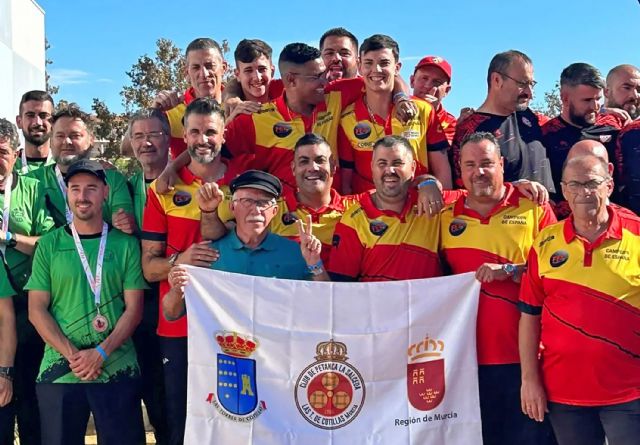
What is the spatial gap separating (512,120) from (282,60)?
81.8 inches

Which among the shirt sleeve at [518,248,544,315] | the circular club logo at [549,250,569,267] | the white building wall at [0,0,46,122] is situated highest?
the white building wall at [0,0,46,122]

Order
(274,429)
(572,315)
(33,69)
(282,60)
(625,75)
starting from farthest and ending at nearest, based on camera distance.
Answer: (33,69) → (625,75) → (282,60) → (274,429) → (572,315)

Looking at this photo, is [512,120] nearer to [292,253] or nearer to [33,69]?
[292,253]

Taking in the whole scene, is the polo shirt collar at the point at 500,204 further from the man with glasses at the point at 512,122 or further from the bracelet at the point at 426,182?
the man with glasses at the point at 512,122

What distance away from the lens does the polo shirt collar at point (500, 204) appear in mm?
5152

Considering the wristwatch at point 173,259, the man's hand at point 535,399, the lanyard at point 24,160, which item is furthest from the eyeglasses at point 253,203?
the lanyard at point 24,160

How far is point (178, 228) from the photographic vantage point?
18.5 feet

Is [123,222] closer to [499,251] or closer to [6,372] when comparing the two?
[6,372]

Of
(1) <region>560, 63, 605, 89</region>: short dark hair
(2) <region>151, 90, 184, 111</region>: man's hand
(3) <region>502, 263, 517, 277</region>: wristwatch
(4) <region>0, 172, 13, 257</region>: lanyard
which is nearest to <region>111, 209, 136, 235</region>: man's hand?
(4) <region>0, 172, 13, 257</region>: lanyard

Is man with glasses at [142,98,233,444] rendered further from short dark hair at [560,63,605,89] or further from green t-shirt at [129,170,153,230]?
short dark hair at [560,63,605,89]

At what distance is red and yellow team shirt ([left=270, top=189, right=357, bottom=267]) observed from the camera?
5520 mm

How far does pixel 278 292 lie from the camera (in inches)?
201

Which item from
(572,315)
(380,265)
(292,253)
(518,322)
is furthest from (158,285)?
(572,315)

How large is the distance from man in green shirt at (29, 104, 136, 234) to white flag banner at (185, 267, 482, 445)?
4.40 feet
